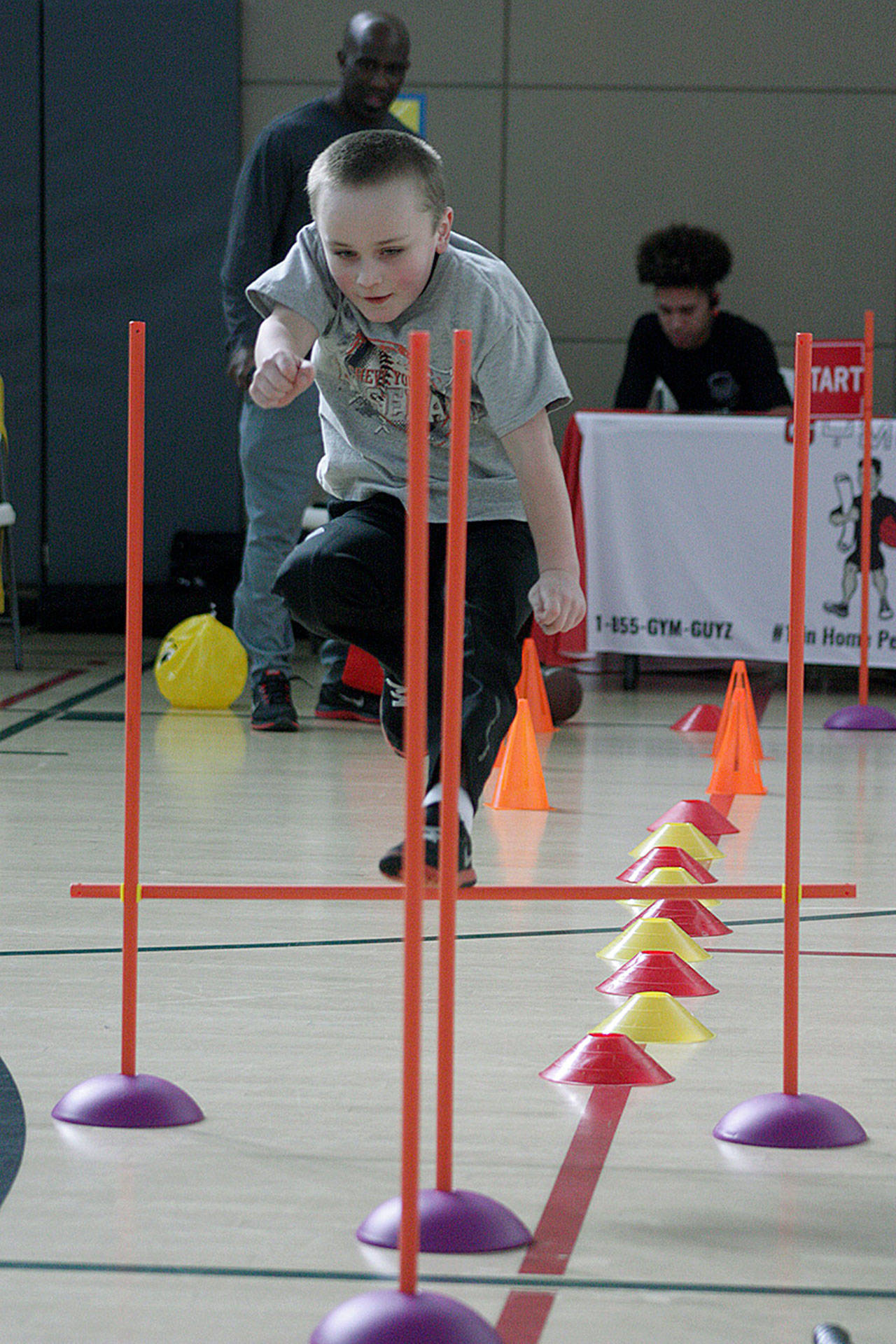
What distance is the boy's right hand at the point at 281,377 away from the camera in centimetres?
235

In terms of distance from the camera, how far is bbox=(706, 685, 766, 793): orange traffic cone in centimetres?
→ 435

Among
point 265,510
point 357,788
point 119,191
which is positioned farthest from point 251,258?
point 119,191

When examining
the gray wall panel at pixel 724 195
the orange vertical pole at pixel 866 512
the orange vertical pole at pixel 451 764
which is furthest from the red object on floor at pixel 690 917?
the gray wall panel at pixel 724 195

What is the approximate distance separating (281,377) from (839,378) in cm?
353

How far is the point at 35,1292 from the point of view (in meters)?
1.53

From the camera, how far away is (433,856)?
2354 millimetres

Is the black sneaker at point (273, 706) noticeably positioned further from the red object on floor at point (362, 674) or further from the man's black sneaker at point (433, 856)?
the man's black sneaker at point (433, 856)

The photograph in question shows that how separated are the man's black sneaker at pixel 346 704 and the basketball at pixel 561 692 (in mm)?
545

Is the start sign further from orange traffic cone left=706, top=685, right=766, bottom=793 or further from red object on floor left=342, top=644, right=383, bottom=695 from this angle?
red object on floor left=342, top=644, right=383, bottom=695

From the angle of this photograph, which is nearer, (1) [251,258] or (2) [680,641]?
(1) [251,258]

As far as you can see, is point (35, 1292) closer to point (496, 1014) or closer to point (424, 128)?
point (496, 1014)

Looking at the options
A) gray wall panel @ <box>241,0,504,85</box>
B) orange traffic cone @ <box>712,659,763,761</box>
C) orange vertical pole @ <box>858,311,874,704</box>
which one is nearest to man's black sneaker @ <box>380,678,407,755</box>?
orange traffic cone @ <box>712,659,763,761</box>

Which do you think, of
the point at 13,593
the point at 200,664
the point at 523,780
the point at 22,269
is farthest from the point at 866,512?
the point at 22,269

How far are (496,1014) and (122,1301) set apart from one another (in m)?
0.98
